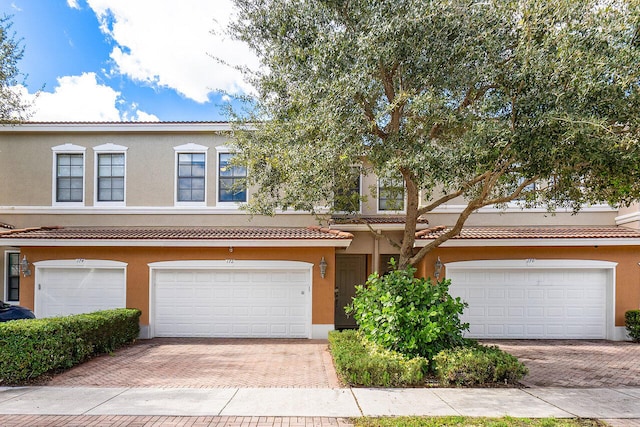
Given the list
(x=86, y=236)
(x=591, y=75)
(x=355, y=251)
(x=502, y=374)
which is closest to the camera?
(x=591, y=75)

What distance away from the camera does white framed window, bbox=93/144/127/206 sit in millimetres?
15125

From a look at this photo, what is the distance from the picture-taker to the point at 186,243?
12727 millimetres

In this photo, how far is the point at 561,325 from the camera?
515 inches

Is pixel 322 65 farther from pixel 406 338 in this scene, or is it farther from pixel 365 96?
pixel 406 338

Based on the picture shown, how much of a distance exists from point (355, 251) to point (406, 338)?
247 inches

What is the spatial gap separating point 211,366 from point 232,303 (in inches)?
147

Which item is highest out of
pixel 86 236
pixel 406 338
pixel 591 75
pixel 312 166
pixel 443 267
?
pixel 591 75

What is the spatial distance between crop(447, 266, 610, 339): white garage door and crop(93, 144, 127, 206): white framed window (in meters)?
11.3

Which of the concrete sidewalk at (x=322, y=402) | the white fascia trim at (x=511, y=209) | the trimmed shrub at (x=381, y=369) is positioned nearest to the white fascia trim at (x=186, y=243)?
the white fascia trim at (x=511, y=209)

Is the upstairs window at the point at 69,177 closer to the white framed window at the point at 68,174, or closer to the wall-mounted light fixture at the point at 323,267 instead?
the white framed window at the point at 68,174

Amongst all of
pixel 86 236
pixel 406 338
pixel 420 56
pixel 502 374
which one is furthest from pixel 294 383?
pixel 86 236

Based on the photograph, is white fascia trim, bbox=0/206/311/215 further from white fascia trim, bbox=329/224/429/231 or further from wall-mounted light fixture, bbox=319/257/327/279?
wall-mounted light fixture, bbox=319/257/327/279

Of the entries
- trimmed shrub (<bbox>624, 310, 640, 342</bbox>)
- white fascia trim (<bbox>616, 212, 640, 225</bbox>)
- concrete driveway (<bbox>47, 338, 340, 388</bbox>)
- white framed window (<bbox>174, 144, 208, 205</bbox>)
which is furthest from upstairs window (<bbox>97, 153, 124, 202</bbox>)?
white fascia trim (<bbox>616, 212, 640, 225</bbox>)

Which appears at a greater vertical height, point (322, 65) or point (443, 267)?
point (322, 65)
